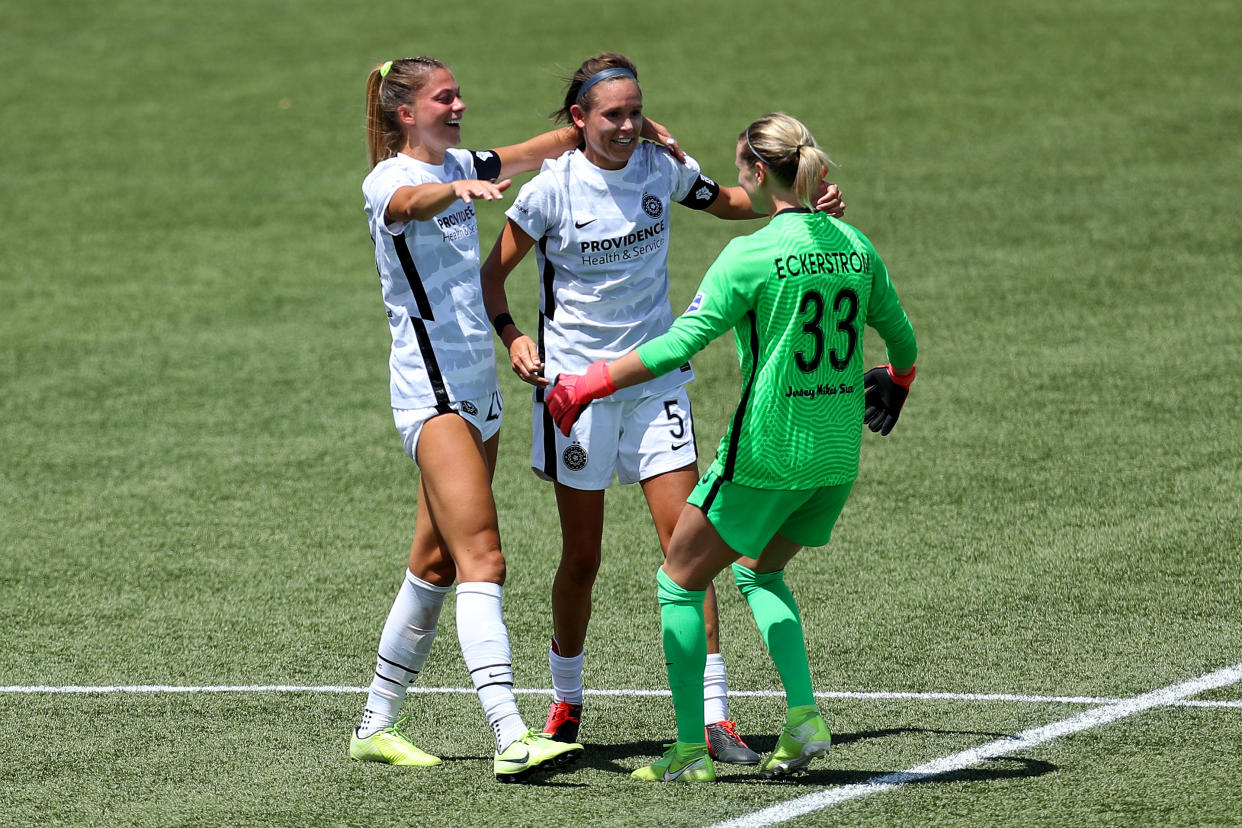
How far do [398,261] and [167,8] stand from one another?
18.4 meters

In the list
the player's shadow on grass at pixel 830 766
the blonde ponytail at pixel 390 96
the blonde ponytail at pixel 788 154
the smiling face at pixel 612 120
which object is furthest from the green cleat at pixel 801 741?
the blonde ponytail at pixel 390 96

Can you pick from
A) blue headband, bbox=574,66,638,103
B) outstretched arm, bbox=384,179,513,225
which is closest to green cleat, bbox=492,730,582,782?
outstretched arm, bbox=384,179,513,225

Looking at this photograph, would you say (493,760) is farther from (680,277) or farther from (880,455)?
(680,277)

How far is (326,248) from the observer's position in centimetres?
1346

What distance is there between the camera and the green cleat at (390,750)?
197 inches

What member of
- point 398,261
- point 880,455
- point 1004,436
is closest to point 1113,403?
point 1004,436

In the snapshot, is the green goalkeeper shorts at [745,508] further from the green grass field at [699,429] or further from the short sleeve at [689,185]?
the short sleeve at [689,185]

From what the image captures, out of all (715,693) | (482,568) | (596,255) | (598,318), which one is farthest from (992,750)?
(596,255)

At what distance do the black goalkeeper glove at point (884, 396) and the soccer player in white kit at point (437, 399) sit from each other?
1224mm

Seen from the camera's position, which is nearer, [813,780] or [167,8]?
[813,780]

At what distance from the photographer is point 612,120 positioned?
16.4ft

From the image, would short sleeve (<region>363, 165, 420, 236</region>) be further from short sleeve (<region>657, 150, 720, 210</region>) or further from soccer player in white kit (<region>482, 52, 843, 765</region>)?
short sleeve (<region>657, 150, 720, 210</region>)

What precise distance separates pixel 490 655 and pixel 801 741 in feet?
3.16

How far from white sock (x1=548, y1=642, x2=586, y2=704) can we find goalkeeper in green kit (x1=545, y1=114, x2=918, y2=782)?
65 cm
